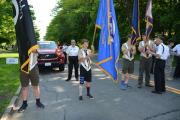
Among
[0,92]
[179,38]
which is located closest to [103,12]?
[0,92]

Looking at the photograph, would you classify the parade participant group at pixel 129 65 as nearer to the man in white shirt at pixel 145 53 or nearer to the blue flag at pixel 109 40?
the man in white shirt at pixel 145 53

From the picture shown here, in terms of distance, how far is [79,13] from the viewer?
58.2m

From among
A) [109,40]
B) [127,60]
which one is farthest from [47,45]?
[109,40]

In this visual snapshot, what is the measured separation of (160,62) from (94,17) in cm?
3380

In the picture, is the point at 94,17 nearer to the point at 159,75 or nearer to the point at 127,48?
the point at 127,48

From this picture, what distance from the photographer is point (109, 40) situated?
827 cm

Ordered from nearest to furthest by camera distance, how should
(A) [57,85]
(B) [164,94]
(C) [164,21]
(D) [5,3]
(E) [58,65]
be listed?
(B) [164,94] < (A) [57,85] < (E) [58,65] < (C) [164,21] < (D) [5,3]

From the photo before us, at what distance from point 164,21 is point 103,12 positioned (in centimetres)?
2301

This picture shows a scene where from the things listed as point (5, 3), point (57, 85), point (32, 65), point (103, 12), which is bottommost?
point (57, 85)

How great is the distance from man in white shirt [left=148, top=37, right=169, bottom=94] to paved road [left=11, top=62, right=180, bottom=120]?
0.37 meters

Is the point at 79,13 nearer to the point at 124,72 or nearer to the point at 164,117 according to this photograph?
the point at 124,72

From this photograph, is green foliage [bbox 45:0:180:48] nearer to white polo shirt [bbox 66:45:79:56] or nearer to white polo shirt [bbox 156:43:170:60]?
white polo shirt [bbox 66:45:79:56]

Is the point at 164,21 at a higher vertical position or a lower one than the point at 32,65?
higher

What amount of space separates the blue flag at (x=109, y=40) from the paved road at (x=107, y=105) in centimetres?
102
